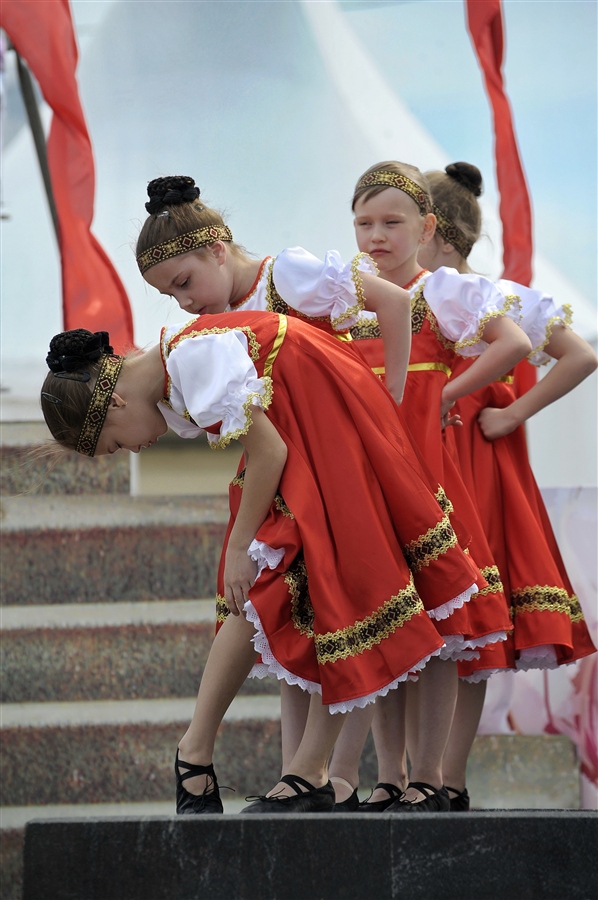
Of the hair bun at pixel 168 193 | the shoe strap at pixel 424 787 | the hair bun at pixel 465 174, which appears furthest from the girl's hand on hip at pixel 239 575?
the hair bun at pixel 465 174

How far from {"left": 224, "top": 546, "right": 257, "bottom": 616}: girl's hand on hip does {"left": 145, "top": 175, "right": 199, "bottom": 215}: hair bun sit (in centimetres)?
56

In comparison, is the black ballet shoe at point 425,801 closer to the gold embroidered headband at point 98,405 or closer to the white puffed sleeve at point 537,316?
the gold embroidered headband at point 98,405

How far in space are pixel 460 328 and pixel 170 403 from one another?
23.7 inches

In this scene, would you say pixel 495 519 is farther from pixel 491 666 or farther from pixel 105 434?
pixel 105 434

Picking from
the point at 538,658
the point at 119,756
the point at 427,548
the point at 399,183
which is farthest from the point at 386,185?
the point at 119,756

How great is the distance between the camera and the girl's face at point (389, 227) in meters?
1.80

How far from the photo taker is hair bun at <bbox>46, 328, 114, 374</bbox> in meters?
1.42

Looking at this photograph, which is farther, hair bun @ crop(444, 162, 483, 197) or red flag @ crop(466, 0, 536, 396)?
red flag @ crop(466, 0, 536, 396)

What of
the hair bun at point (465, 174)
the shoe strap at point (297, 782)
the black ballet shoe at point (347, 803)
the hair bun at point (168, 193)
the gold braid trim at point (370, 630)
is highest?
the hair bun at point (465, 174)

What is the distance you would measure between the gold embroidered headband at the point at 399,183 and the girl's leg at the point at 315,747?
0.89 m

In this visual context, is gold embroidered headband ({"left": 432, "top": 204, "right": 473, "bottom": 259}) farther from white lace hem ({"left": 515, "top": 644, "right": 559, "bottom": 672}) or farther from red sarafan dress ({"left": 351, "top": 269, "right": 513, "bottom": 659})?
white lace hem ({"left": 515, "top": 644, "right": 559, "bottom": 672})

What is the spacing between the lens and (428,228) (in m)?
1.86

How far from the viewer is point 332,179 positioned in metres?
3.43

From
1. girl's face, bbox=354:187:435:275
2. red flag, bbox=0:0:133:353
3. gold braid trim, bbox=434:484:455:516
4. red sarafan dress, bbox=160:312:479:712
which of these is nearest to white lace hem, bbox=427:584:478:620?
red sarafan dress, bbox=160:312:479:712
